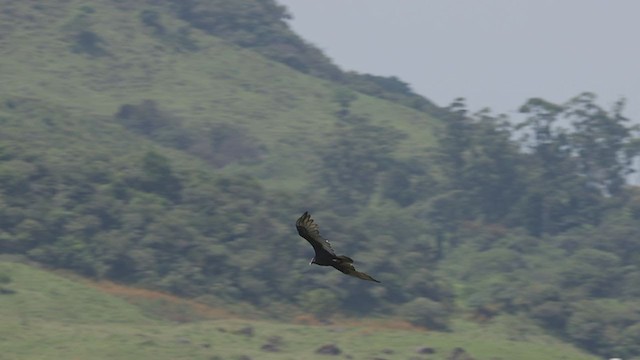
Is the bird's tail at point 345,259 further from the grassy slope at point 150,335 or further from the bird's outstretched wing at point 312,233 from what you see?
the grassy slope at point 150,335

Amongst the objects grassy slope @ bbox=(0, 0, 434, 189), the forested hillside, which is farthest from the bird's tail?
grassy slope @ bbox=(0, 0, 434, 189)

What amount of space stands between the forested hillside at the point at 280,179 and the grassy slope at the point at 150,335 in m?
2.13

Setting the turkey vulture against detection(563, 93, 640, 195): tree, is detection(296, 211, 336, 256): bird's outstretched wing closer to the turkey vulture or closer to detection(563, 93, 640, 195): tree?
the turkey vulture

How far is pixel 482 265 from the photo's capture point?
177 ft

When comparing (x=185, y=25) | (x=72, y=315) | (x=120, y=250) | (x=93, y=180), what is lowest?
(x=72, y=315)

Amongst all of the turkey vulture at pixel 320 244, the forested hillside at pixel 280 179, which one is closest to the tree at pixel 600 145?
the forested hillside at pixel 280 179

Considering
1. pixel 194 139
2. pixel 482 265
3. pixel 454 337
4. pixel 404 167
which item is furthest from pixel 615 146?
pixel 454 337

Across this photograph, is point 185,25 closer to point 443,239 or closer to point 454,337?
point 443,239

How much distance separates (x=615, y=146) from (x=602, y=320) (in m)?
20.7

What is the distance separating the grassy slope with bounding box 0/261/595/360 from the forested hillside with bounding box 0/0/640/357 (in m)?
2.13

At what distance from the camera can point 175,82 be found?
248ft

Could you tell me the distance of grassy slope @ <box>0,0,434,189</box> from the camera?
70438 mm

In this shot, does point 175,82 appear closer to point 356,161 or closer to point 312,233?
point 356,161

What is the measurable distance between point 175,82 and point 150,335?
39.9 m
